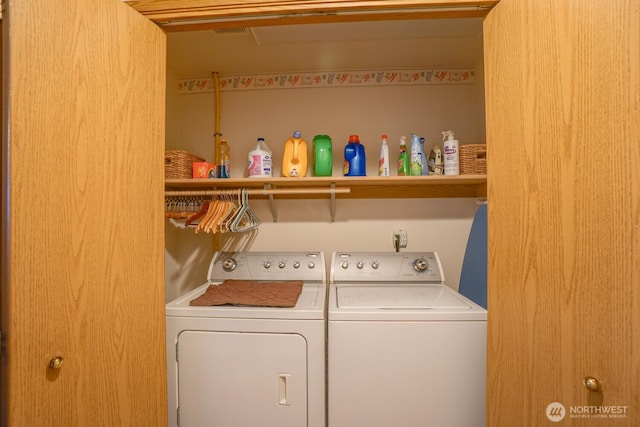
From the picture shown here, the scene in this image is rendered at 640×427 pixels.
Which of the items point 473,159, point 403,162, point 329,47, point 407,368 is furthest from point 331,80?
point 407,368

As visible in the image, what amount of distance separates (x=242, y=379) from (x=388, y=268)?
1.03m

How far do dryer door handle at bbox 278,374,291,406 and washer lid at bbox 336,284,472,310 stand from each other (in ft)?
1.26

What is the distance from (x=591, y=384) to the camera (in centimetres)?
80

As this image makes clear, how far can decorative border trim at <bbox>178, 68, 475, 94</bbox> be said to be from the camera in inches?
77.5

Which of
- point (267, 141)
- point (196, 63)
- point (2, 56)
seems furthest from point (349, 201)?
point (2, 56)

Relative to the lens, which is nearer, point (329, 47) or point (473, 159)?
point (473, 159)

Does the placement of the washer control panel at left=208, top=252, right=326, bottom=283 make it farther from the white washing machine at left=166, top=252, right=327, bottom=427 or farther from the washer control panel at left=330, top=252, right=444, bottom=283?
the white washing machine at left=166, top=252, right=327, bottom=427

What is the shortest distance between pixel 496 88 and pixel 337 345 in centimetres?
125

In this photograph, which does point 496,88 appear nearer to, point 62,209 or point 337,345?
point 337,345

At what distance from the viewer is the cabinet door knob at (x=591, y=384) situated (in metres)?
0.80

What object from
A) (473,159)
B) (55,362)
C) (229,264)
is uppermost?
(473,159)

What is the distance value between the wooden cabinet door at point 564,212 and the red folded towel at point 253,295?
0.90 m

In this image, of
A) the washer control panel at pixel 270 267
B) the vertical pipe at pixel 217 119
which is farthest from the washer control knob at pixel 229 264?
the vertical pipe at pixel 217 119

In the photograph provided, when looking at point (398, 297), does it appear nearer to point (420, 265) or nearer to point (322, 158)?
point (420, 265)
